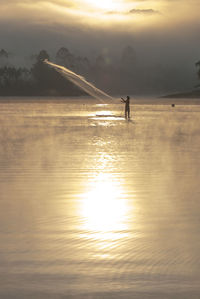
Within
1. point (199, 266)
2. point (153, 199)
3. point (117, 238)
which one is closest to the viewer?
point (199, 266)

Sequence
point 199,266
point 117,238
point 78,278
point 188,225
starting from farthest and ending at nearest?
point 188,225 → point 117,238 → point 199,266 → point 78,278

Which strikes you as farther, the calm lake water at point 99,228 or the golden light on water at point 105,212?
the golden light on water at point 105,212

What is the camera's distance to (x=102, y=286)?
20.6ft

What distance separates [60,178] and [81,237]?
21.2 feet

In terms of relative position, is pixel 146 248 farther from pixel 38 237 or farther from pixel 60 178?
pixel 60 178

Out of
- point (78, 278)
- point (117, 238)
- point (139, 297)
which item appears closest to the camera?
point (139, 297)

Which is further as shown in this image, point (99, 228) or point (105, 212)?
point (105, 212)

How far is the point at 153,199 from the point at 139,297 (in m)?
5.92

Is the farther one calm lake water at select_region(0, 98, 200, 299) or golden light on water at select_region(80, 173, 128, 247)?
golden light on water at select_region(80, 173, 128, 247)

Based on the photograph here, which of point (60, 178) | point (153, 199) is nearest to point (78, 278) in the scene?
point (153, 199)

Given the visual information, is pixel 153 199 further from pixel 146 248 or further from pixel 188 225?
pixel 146 248

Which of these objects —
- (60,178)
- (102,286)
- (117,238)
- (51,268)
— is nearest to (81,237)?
(117,238)

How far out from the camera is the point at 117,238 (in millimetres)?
8414

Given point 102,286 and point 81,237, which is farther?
point 81,237
